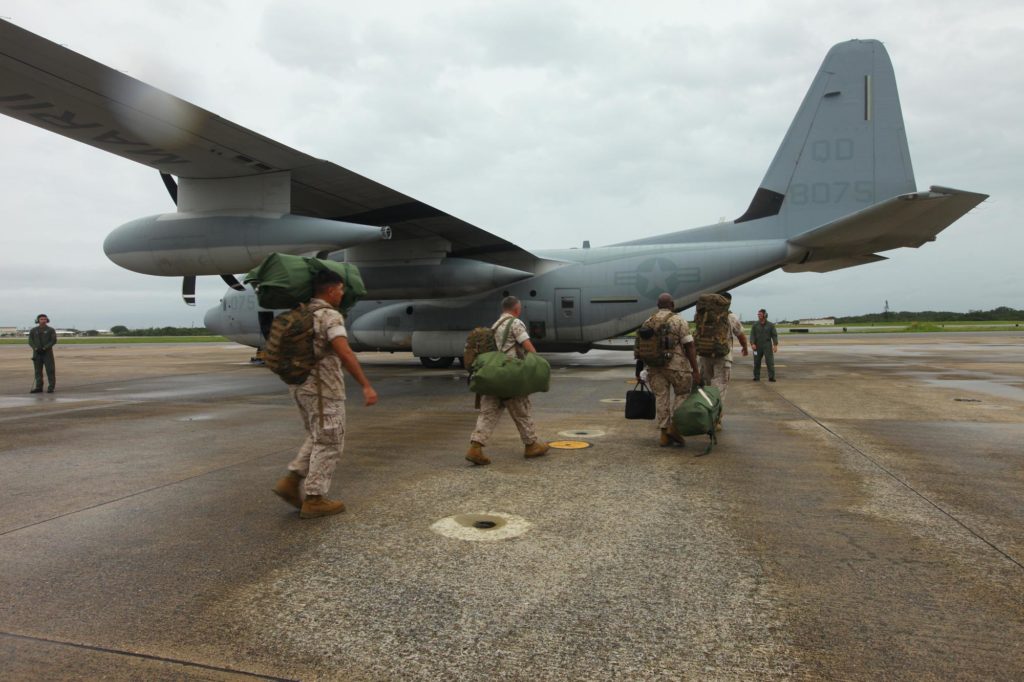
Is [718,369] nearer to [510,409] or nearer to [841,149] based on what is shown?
[510,409]

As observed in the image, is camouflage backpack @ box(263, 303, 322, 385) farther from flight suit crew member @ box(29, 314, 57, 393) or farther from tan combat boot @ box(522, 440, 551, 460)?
flight suit crew member @ box(29, 314, 57, 393)

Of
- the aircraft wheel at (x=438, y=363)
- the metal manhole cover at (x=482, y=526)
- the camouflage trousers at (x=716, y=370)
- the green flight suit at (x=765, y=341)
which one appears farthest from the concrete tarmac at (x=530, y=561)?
the aircraft wheel at (x=438, y=363)

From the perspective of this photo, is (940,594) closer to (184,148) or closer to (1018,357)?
(184,148)

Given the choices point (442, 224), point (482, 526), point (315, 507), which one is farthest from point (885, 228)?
point (315, 507)

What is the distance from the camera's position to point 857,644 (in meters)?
2.53

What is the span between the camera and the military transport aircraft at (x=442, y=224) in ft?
31.2

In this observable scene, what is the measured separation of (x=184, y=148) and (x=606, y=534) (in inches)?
413

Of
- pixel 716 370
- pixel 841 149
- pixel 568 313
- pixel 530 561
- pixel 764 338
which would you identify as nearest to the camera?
pixel 530 561

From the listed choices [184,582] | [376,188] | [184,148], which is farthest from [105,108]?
[184,582]

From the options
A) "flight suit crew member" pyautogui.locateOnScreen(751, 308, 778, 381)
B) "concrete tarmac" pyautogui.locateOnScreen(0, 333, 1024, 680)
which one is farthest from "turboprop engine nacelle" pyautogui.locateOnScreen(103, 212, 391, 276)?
"flight suit crew member" pyautogui.locateOnScreen(751, 308, 778, 381)

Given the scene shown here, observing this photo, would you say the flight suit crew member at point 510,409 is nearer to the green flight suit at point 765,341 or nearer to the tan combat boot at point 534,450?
the tan combat boot at point 534,450

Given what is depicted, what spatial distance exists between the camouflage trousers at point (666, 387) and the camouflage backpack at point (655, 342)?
Result: 0.58 ft

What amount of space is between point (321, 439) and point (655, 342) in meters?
3.87

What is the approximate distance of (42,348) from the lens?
13172mm
